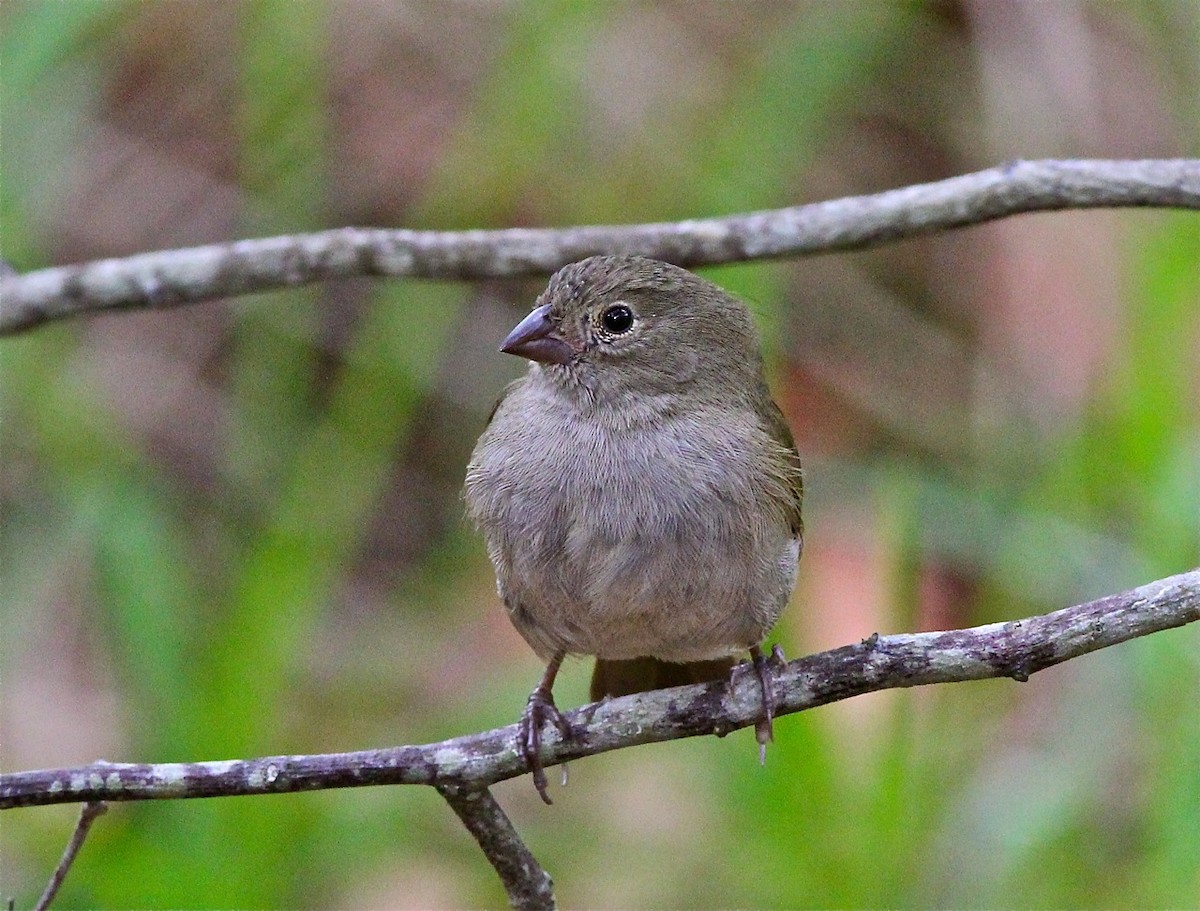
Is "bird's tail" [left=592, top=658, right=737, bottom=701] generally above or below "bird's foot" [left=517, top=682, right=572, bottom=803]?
above

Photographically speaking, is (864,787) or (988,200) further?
(864,787)

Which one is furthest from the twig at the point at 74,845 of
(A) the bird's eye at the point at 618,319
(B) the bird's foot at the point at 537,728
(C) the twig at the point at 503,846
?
(A) the bird's eye at the point at 618,319

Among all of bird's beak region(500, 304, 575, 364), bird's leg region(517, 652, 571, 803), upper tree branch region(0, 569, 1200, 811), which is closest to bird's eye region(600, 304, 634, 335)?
bird's beak region(500, 304, 575, 364)

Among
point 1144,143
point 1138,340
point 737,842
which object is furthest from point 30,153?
point 1144,143

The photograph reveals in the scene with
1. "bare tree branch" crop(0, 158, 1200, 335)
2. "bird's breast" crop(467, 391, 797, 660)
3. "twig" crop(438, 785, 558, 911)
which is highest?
"bare tree branch" crop(0, 158, 1200, 335)

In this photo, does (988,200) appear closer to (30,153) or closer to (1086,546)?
(1086,546)

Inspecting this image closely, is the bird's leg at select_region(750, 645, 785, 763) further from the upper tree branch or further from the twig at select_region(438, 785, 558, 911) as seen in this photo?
the twig at select_region(438, 785, 558, 911)
